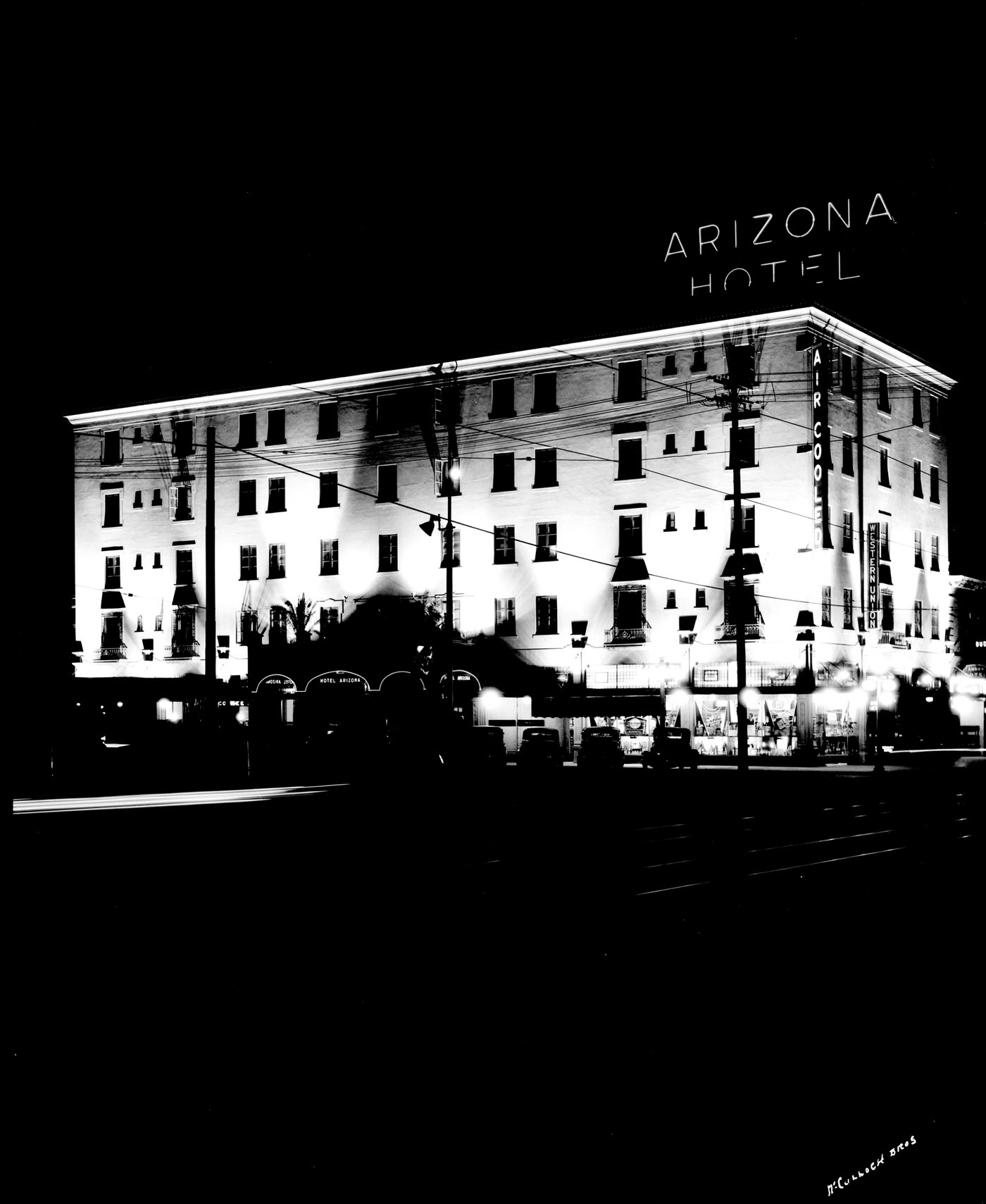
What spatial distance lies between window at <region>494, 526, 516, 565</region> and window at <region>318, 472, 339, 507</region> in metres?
9.44

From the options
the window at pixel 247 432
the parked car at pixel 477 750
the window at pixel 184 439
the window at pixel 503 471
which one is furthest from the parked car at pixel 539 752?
the window at pixel 184 439

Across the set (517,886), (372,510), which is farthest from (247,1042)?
(372,510)

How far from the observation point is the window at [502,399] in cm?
6775

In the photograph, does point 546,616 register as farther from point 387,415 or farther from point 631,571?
point 387,415

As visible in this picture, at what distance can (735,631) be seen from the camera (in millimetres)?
60812

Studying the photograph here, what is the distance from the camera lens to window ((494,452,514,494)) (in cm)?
6756

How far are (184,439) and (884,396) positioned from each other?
3757 centimetres

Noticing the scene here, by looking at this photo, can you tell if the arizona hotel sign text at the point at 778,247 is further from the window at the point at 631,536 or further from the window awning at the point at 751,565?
the window awning at the point at 751,565

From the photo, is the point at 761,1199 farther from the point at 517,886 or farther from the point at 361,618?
the point at 361,618

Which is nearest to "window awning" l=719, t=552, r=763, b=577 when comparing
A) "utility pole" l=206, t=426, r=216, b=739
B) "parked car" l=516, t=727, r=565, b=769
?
"parked car" l=516, t=727, r=565, b=769

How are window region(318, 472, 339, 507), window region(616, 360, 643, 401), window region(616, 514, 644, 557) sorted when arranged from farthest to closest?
window region(318, 472, 339, 507) < window region(616, 360, 643, 401) < window region(616, 514, 644, 557)

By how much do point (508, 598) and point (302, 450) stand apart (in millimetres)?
14810

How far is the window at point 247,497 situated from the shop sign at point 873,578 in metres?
31.8

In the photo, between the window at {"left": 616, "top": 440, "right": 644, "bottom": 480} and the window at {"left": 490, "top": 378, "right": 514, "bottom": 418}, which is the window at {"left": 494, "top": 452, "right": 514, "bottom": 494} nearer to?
the window at {"left": 490, "top": 378, "right": 514, "bottom": 418}
